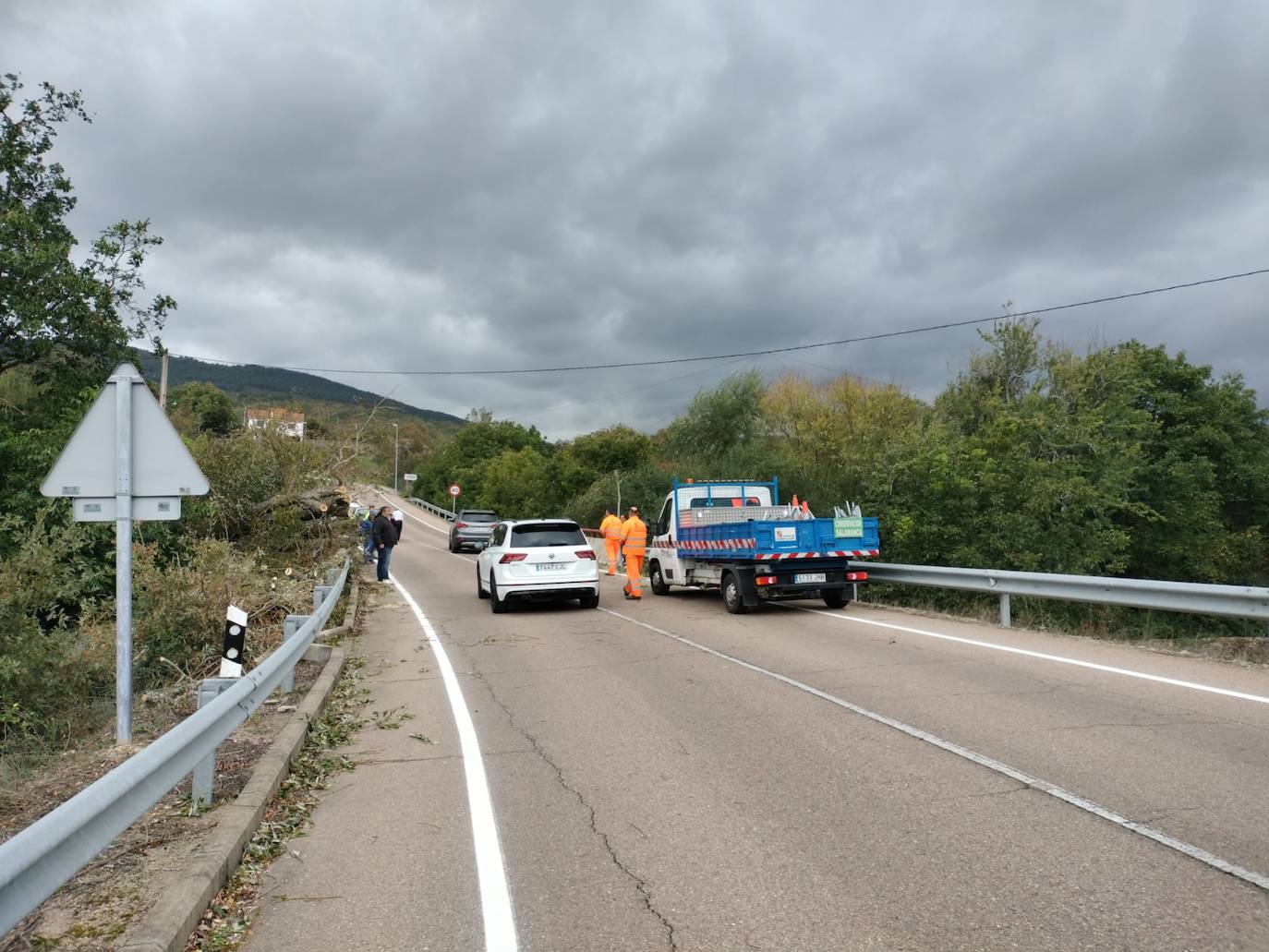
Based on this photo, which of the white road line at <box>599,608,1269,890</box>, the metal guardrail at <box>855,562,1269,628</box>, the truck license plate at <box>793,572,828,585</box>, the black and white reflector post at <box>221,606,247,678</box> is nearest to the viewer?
the white road line at <box>599,608,1269,890</box>

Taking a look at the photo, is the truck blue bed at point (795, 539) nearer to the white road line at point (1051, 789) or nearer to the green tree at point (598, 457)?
the white road line at point (1051, 789)

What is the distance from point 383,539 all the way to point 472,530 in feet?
50.1

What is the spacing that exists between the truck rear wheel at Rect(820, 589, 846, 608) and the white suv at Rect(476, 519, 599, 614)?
4057 mm

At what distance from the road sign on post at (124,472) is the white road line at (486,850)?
97.1 inches

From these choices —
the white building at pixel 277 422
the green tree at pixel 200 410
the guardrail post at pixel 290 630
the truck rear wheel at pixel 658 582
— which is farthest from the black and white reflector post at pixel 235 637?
the green tree at pixel 200 410

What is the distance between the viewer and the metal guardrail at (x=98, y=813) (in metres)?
2.62

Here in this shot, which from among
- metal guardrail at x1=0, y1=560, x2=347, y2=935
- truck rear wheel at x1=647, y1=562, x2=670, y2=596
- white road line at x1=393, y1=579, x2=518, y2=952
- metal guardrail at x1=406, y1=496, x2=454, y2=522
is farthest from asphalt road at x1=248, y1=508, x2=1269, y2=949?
metal guardrail at x1=406, y1=496, x2=454, y2=522

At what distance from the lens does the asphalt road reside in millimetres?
3693

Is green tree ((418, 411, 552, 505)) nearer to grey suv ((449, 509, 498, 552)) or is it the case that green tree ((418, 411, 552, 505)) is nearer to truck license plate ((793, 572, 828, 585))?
grey suv ((449, 509, 498, 552))

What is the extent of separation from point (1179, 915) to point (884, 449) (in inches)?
848

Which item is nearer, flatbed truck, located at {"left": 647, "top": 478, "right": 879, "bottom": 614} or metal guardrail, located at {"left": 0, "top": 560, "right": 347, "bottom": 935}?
metal guardrail, located at {"left": 0, "top": 560, "right": 347, "bottom": 935}

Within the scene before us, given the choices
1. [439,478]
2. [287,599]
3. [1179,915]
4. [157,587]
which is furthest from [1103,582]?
[439,478]

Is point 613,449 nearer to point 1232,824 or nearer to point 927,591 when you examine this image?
point 927,591

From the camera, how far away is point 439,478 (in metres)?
91.6
